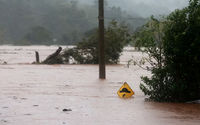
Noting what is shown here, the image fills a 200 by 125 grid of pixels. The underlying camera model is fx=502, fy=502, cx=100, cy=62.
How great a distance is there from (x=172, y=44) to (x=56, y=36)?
5439 inches

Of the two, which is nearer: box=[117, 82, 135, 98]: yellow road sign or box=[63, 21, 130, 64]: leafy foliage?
box=[117, 82, 135, 98]: yellow road sign

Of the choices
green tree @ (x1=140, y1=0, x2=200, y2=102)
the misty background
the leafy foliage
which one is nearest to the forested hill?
the misty background

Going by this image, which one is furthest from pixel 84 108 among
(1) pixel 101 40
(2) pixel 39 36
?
(2) pixel 39 36

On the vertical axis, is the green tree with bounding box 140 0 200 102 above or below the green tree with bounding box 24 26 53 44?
below

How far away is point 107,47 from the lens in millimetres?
27906

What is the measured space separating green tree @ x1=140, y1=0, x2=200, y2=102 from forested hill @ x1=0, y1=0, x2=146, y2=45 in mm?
121053

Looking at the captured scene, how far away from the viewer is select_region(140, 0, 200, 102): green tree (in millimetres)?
9594

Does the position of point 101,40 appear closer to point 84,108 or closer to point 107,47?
point 84,108

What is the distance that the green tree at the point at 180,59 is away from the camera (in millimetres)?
9594

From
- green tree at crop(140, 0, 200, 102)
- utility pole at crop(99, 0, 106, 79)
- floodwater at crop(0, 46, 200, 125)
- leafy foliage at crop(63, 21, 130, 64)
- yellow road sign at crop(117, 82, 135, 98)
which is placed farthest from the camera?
leafy foliage at crop(63, 21, 130, 64)

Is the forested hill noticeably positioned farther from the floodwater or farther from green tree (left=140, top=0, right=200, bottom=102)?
green tree (left=140, top=0, right=200, bottom=102)

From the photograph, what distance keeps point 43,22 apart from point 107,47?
130123mm

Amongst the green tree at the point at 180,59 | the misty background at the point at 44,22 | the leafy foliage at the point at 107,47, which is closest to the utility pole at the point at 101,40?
the green tree at the point at 180,59

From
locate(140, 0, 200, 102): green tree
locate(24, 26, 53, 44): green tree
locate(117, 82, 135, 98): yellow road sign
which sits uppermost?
locate(24, 26, 53, 44): green tree
